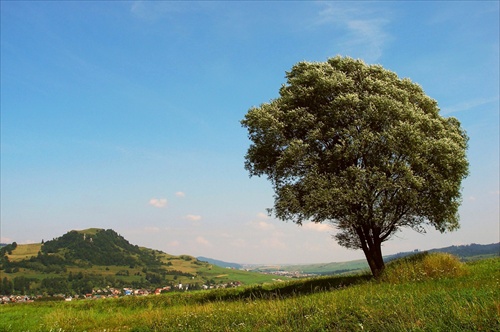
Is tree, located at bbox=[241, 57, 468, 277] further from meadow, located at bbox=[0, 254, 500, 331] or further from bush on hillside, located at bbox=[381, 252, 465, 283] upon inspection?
meadow, located at bbox=[0, 254, 500, 331]

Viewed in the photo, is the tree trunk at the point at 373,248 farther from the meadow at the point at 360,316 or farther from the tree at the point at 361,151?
the meadow at the point at 360,316

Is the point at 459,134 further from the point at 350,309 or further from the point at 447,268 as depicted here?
the point at 350,309

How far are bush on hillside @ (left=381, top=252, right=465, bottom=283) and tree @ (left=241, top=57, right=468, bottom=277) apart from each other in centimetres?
274

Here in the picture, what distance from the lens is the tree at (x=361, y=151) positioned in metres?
26.9

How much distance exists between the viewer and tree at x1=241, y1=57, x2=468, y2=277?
88.3 ft

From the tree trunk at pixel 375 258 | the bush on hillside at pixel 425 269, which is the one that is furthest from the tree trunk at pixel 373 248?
the bush on hillside at pixel 425 269

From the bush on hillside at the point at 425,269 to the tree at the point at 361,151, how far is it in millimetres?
2743

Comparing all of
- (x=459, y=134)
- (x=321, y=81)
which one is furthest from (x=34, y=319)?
(x=459, y=134)

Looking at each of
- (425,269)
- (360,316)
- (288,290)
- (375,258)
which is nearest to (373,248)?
(375,258)

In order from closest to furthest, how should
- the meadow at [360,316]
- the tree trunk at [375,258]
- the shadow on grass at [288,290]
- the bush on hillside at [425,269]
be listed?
the meadow at [360,316]
the bush on hillside at [425,269]
the shadow on grass at [288,290]
the tree trunk at [375,258]

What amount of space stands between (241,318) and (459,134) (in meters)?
26.6

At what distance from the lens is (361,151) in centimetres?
2744

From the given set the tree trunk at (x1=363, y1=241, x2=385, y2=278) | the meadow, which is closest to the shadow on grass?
the tree trunk at (x1=363, y1=241, x2=385, y2=278)

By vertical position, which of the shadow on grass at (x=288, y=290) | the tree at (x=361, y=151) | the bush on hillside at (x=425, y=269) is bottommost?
the shadow on grass at (x=288, y=290)
